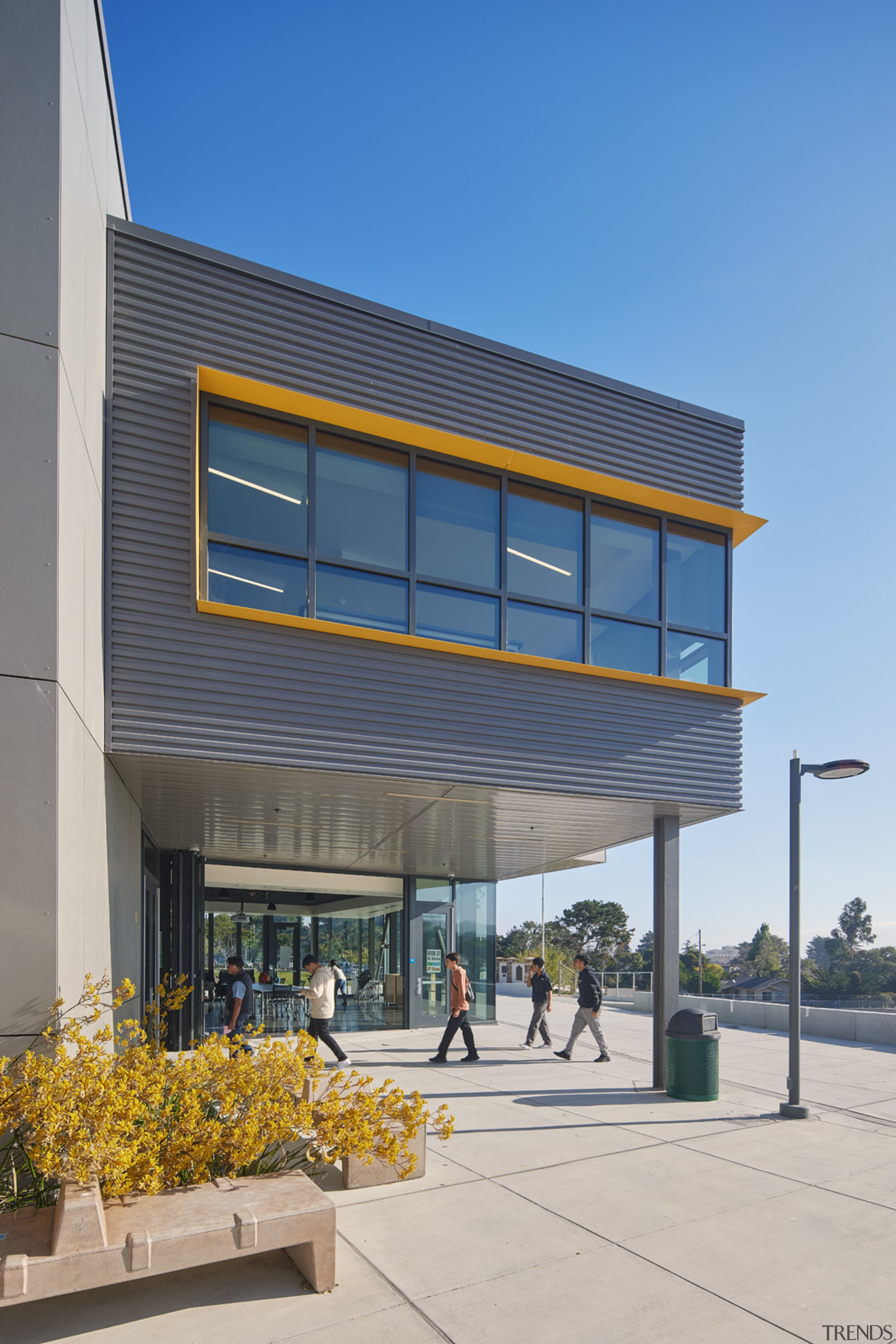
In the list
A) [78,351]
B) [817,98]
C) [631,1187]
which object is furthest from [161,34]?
[631,1187]

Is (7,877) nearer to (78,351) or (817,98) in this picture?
(78,351)

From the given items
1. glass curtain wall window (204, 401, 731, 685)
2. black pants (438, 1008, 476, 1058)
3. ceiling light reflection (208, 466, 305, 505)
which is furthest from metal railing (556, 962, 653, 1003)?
ceiling light reflection (208, 466, 305, 505)

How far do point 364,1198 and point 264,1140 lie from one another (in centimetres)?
150

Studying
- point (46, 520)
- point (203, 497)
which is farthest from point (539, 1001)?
point (46, 520)

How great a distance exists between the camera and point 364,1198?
596 centimetres

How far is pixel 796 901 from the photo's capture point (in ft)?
29.4

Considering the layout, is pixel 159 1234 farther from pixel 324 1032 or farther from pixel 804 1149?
pixel 324 1032

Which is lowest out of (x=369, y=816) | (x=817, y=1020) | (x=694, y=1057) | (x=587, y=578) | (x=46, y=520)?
(x=817, y=1020)

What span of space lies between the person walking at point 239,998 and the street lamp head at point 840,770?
7335mm

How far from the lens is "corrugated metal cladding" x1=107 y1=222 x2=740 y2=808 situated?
7.30m

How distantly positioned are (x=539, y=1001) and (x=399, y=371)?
402 inches

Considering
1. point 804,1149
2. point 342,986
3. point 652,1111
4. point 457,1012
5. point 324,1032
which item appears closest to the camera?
point 804,1149

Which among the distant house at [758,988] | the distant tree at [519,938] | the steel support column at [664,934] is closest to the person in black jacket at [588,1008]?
the steel support column at [664,934]

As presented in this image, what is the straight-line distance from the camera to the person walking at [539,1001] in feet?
46.0
